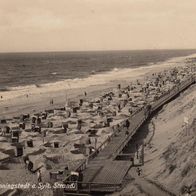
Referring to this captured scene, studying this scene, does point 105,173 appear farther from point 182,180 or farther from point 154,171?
point 182,180

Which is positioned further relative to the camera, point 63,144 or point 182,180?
point 63,144

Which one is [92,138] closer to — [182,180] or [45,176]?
[45,176]

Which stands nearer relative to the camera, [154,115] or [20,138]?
[20,138]

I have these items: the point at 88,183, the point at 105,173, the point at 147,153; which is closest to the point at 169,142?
the point at 147,153

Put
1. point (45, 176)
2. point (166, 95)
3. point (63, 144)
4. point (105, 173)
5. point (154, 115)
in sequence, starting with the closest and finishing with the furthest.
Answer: point (105, 173)
point (45, 176)
point (63, 144)
point (154, 115)
point (166, 95)

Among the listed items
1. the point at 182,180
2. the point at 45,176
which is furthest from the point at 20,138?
the point at 182,180

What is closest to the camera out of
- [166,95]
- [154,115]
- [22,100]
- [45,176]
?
[45,176]

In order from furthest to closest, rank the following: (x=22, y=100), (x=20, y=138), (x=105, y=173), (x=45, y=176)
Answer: (x=22, y=100), (x=20, y=138), (x=45, y=176), (x=105, y=173)

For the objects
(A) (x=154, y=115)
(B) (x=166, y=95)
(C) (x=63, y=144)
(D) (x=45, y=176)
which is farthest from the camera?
(B) (x=166, y=95)

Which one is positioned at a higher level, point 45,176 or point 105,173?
point 105,173
